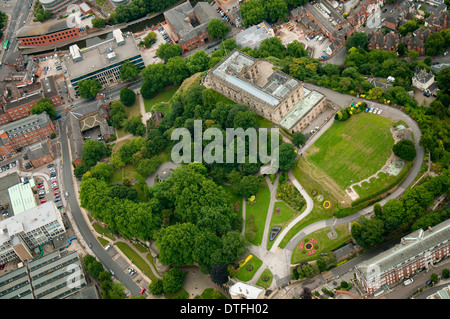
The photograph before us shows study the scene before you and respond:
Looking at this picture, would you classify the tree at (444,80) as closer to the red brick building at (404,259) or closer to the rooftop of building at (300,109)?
the rooftop of building at (300,109)

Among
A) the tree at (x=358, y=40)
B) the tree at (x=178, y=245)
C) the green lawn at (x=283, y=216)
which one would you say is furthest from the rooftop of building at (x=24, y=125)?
the tree at (x=358, y=40)

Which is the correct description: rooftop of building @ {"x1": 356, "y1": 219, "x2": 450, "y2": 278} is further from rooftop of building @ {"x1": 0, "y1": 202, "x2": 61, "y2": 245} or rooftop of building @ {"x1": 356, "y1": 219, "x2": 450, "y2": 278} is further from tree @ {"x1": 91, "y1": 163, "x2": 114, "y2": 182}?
rooftop of building @ {"x1": 0, "y1": 202, "x2": 61, "y2": 245}

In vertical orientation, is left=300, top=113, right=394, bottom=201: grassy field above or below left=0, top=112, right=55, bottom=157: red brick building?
above

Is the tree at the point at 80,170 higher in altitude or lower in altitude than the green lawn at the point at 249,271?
higher

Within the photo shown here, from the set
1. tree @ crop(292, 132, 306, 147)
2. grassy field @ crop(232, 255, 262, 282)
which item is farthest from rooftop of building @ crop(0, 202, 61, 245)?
tree @ crop(292, 132, 306, 147)

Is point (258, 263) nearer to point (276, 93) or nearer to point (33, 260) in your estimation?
point (276, 93)
